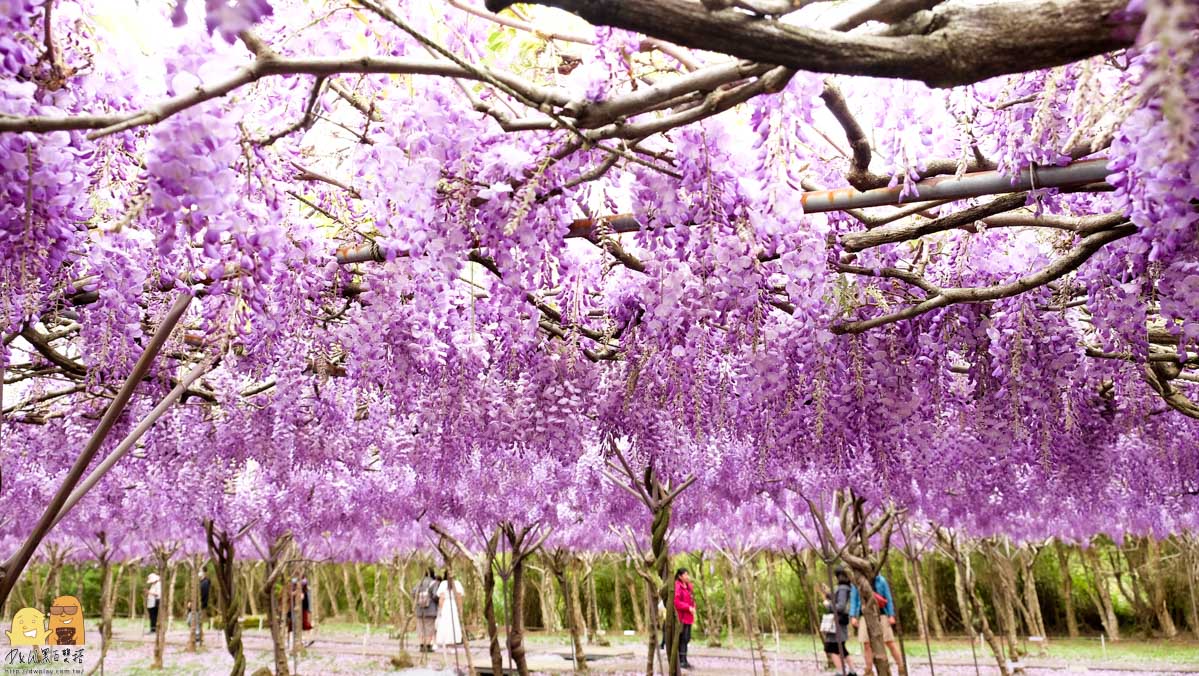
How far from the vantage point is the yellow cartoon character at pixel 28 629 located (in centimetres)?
505

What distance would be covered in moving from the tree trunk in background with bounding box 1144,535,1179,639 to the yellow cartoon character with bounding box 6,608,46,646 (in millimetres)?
21528

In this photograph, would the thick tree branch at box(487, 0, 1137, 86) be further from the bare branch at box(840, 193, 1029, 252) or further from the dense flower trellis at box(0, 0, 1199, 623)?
the bare branch at box(840, 193, 1029, 252)

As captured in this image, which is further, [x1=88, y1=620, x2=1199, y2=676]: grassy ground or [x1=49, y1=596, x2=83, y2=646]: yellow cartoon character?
[x1=88, y1=620, x2=1199, y2=676]: grassy ground

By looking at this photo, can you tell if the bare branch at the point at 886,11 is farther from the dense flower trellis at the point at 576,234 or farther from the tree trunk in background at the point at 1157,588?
the tree trunk in background at the point at 1157,588

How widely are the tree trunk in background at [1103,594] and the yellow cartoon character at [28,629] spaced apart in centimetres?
2132

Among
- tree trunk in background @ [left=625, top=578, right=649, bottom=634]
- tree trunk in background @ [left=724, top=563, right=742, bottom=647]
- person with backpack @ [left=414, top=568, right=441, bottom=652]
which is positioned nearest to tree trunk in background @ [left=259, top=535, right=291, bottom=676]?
person with backpack @ [left=414, top=568, right=441, bottom=652]

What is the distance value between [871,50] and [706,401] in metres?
4.55

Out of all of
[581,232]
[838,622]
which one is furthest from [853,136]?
[838,622]

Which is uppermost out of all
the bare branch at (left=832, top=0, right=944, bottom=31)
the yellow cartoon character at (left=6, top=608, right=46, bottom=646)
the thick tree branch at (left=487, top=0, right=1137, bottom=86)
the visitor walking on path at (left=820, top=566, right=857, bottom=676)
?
the bare branch at (left=832, top=0, right=944, bottom=31)

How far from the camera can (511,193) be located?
2.96m

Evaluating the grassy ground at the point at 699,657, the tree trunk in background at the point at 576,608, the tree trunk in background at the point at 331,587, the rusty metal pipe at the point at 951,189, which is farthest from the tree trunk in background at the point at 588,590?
the rusty metal pipe at the point at 951,189

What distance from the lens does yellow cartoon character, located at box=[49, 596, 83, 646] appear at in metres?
5.59

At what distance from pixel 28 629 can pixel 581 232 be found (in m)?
4.03

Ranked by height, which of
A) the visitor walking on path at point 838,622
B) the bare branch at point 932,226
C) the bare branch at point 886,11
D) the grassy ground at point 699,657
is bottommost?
the grassy ground at point 699,657
